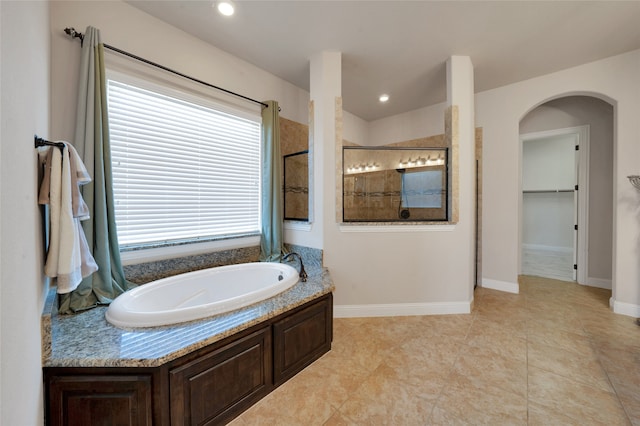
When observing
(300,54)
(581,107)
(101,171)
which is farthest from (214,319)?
(581,107)

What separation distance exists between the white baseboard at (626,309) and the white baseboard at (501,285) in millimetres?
842

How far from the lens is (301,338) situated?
180 centimetres

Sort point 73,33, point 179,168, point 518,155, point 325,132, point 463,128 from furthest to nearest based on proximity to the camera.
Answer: point 518,155 → point 463,128 → point 325,132 → point 179,168 → point 73,33

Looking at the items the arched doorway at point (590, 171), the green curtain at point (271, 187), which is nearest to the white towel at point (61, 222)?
the green curtain at point (271, 187)

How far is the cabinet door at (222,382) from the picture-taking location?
1.21 meters

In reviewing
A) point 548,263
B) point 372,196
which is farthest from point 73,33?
point 548,263

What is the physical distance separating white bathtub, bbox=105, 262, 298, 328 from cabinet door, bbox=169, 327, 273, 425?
0.25m

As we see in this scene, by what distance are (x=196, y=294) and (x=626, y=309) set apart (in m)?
4.34

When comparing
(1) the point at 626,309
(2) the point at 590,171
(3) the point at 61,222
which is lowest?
(1) the point at 626,309

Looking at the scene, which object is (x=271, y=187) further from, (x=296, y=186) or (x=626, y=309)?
(x=626, y=309)

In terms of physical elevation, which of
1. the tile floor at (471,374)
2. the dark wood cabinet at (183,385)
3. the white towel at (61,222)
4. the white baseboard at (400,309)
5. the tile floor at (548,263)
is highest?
the white towel at (61,222)

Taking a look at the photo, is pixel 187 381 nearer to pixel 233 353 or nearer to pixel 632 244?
pixel 233 353

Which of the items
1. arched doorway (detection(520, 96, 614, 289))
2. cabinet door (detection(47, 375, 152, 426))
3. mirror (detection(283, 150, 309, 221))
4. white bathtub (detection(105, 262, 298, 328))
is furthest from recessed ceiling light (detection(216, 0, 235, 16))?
arched doorway (detection(520, 96, 614, 289))

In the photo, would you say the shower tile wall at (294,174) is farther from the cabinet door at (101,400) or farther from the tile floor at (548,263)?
the tile floor at (548,263)
